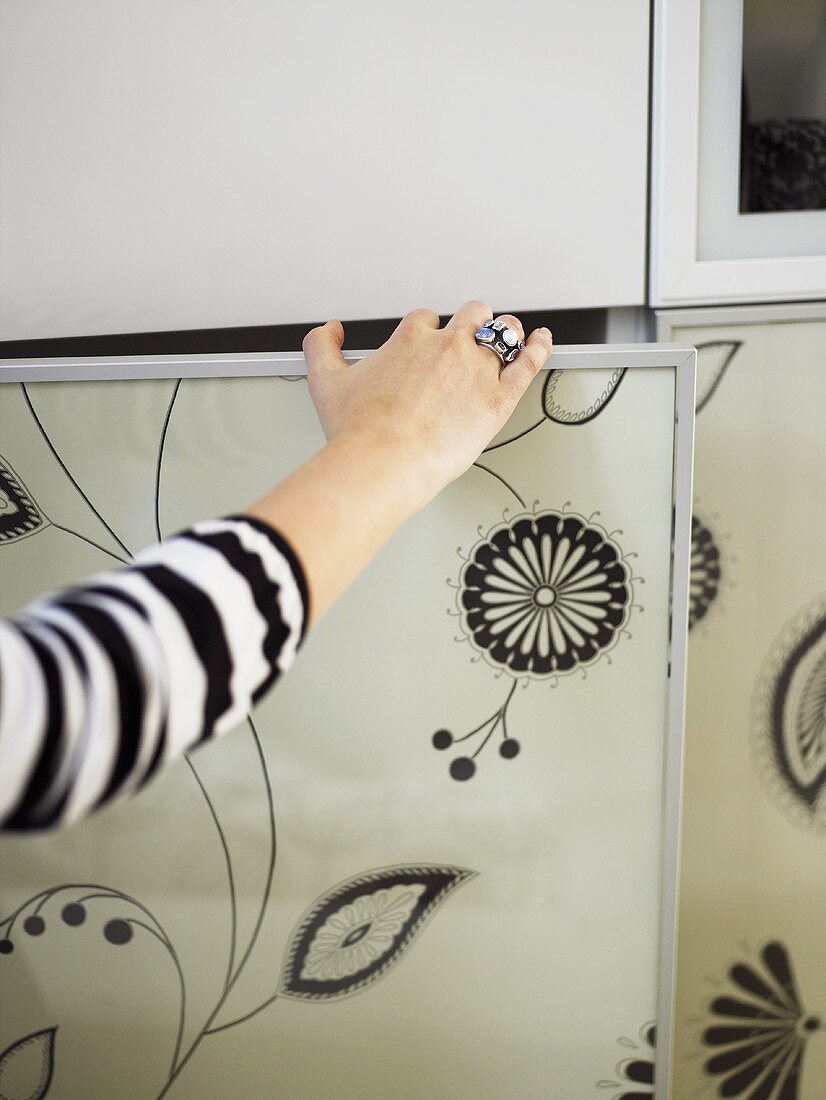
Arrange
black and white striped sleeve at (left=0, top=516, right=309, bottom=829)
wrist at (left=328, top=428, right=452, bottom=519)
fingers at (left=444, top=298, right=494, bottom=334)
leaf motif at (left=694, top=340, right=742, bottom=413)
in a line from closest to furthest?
black and white striped sleeve at (left=0, top=516, right=309, bottom=829)
wrist at (left=328, top=428, right=452, bottom=519)
fingers at (left=444, top=298, right=494, bottom=334)
leaf motif at (left=694, top=340, right=742, bottom=413)

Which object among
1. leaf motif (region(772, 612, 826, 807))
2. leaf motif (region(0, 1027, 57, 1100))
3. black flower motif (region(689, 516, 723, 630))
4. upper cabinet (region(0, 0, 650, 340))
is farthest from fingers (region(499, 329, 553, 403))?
leaf motif (region(0, 1027, 57, 1100))

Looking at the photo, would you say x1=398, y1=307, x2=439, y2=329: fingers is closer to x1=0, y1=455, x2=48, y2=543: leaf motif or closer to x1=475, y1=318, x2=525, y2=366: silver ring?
x1=475, y1=318, x2=525, y2=366: silver ring

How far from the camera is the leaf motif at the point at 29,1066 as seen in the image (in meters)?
0.56

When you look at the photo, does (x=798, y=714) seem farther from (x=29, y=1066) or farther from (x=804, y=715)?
(x=29, y=1066)

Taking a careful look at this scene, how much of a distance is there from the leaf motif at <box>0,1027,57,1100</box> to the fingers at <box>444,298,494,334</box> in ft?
1.80

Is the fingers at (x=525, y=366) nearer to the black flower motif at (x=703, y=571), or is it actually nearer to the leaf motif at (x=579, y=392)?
the leaf motif at (x=579, y=392)

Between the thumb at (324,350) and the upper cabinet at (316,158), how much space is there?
0.13 meters

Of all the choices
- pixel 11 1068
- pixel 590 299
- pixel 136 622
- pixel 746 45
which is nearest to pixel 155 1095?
pixel 11 1068

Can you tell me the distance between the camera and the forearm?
0.33 metres

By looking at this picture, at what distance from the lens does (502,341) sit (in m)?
0.46

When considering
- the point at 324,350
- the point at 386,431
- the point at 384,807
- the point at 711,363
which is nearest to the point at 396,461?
the point at 386,431

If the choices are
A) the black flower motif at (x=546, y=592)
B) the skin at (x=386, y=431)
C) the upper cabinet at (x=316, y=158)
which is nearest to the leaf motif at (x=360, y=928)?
the black flower motif at (x=546, y=592)

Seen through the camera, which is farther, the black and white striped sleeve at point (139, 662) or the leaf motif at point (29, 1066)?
the leaf motif at point (29, 1066)

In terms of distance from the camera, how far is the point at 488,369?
455 mm
